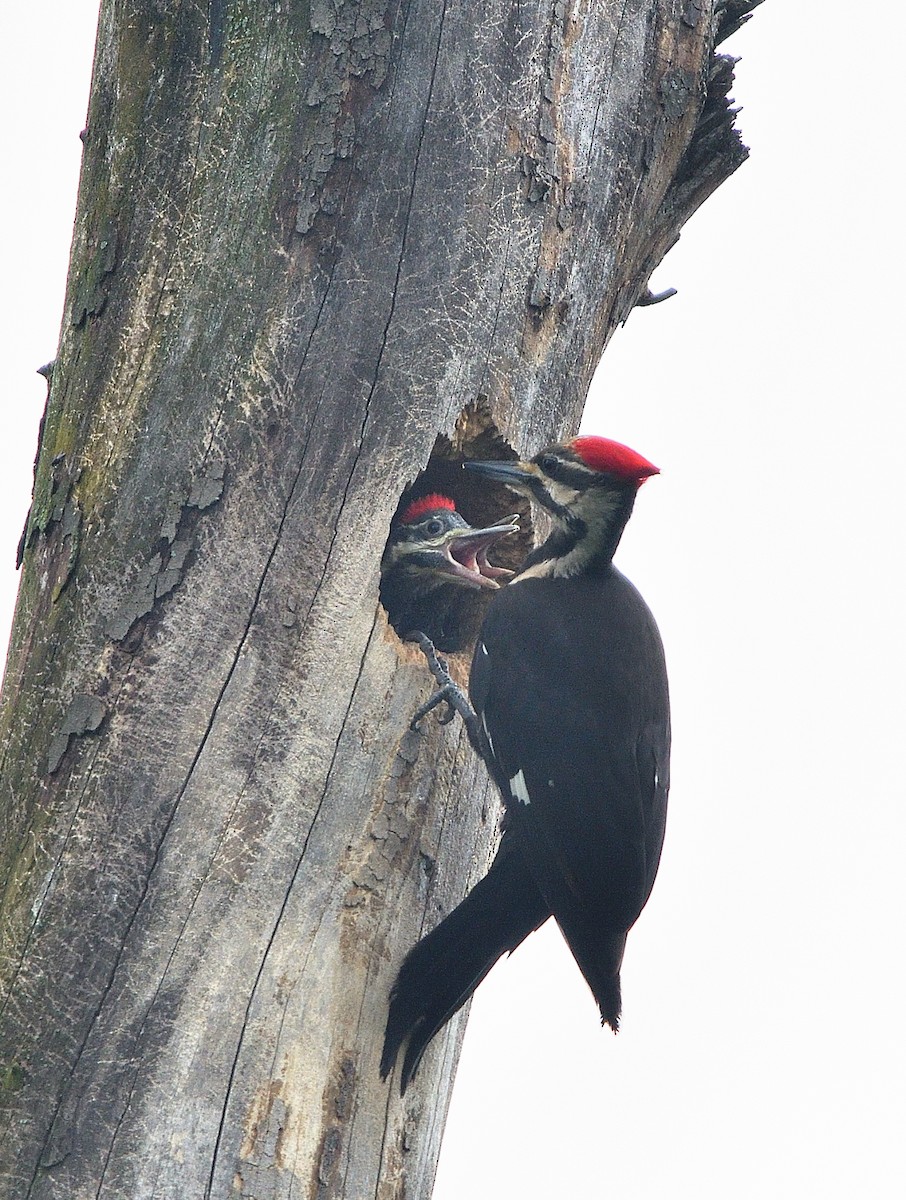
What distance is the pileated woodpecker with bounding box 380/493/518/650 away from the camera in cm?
373

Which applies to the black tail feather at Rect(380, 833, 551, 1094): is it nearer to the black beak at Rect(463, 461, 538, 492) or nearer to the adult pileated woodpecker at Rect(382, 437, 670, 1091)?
the adult pileated woodpecker at Rect(382, 437, 670, 1091)

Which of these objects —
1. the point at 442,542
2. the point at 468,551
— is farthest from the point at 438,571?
the point at 468,551

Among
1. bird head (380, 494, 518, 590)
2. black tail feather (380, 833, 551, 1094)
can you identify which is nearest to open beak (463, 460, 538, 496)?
bird head (380, 494, 518, 590)

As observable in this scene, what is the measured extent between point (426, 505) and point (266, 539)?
102cm

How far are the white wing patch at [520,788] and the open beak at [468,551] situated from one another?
83 cm

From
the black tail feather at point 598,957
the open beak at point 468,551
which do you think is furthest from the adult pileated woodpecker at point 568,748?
the open beak at point 468,551

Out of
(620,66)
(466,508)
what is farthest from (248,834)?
(620,66)

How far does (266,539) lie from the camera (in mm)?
2916

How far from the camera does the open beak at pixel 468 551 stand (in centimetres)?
389

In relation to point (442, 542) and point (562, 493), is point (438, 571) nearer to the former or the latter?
point (442, 542)

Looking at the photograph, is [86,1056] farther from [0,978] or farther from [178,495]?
[178,495]

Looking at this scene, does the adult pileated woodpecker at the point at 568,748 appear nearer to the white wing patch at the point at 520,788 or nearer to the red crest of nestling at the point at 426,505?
the white wing patch at the point at 520,788

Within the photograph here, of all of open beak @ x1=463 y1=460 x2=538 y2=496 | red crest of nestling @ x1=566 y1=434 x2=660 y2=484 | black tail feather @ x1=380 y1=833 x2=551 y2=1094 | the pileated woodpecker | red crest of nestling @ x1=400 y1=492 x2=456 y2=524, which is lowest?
black tail feather @ x1=380 y1=833 x2=551 y2=1094

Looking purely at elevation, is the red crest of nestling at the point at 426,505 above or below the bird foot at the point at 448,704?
above
